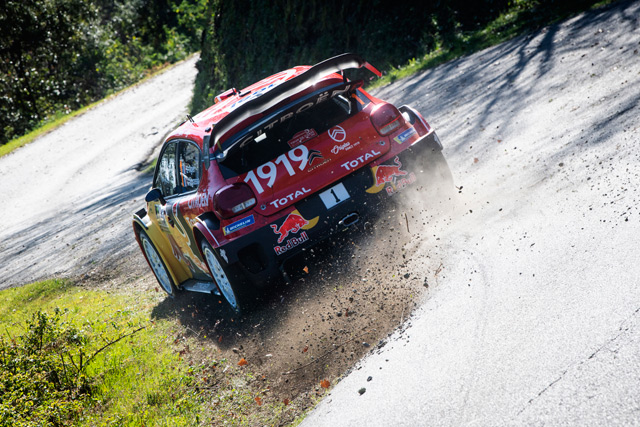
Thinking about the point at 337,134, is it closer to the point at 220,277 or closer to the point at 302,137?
the point at 302,137

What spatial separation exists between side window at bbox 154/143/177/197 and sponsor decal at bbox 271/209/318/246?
1.64 meters

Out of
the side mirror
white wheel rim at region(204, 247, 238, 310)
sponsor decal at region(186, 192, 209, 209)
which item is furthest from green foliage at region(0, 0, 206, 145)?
white wheel rim at region(204, 247, 238, 310)

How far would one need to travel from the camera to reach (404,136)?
253 inches

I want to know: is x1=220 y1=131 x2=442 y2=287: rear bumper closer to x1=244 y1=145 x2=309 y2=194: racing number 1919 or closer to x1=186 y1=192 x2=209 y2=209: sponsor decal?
x1=244 y1=145 x2=309 y2=194: racing number 1919

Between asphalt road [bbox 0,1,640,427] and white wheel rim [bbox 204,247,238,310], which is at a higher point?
white wheel rim [bbox 204,247,238,310]

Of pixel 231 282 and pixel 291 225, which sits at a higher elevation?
pixel 291 225

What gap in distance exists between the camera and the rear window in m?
5.98

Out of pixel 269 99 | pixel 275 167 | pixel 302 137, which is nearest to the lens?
pixel 269 99

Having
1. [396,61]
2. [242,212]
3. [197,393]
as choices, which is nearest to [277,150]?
[242,212]

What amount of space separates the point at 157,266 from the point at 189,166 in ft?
7.27

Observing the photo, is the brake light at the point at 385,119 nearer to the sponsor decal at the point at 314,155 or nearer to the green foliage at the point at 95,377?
the sponsor decal at the point at 314,155

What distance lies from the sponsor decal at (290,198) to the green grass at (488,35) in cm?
916

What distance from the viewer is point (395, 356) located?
4.61 m

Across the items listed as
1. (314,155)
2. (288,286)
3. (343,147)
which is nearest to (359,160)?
(343,147)
